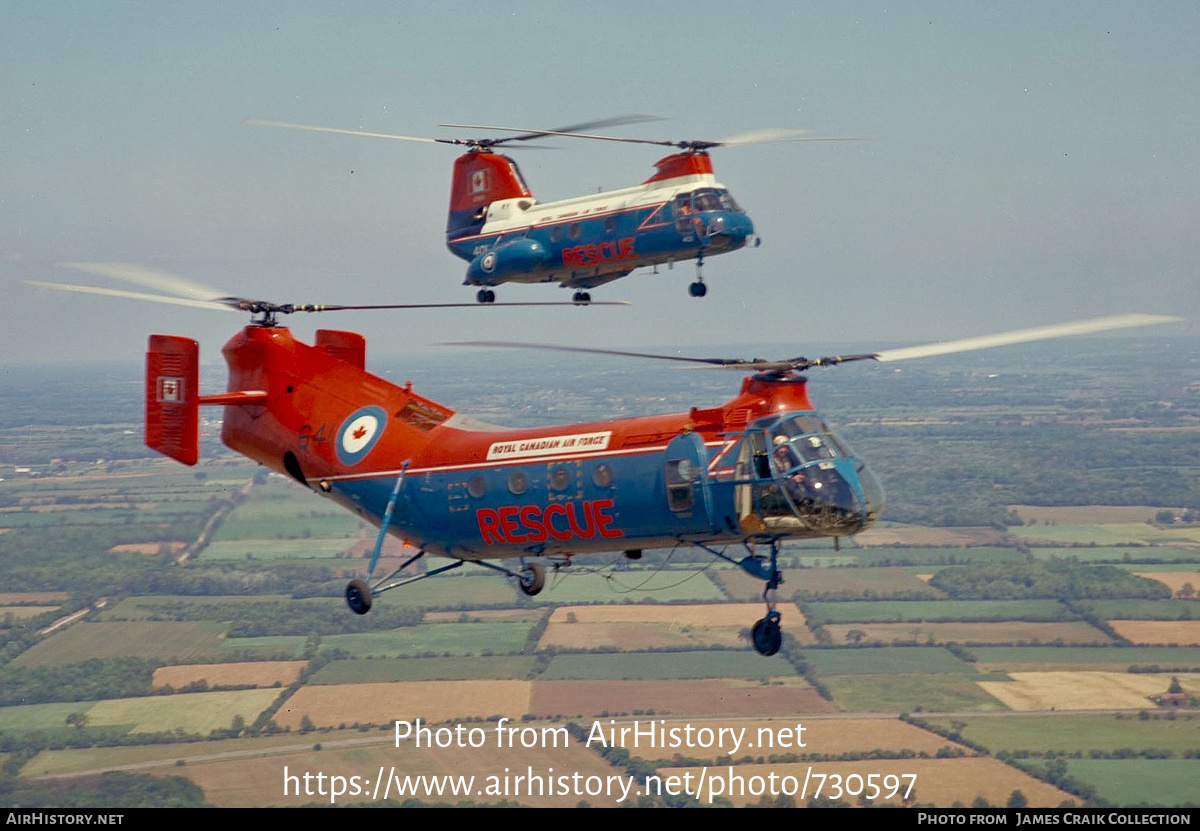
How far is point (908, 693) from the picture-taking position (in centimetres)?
9662

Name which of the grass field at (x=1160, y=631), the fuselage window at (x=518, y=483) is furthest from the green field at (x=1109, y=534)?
the fuselage window at (x=518, y=483)

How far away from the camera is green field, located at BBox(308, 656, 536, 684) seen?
324 feet

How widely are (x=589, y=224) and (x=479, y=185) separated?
185 inches

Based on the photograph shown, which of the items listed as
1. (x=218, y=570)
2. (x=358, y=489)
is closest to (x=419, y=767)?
(x=358, y=489)

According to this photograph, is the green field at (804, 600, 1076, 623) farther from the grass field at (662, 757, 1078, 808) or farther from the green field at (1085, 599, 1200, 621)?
the grass field at (662, 757, 1078, 808)

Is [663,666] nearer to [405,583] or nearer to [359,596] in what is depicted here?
[359,596]

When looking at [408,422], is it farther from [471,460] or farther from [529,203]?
[529,203]

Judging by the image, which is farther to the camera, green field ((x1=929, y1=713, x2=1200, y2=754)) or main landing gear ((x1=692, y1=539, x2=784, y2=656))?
green field ((x1=929, y1=713, x2=1200, y2=754))

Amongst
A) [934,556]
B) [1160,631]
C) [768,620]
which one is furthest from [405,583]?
[934,556]

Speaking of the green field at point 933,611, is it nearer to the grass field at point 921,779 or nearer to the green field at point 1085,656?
the green field at point 1085,656

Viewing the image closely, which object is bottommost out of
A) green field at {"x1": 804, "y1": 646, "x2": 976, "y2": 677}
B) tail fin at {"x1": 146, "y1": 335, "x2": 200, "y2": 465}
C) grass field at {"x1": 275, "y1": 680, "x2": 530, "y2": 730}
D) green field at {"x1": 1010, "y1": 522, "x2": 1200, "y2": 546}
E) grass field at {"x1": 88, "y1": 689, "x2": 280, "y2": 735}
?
grass field at {"x1": 88, "y1": 689, "x2": 280, "y2": 735}

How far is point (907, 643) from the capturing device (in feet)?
361

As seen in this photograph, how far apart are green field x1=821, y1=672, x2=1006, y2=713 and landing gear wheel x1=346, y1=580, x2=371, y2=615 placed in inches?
2658

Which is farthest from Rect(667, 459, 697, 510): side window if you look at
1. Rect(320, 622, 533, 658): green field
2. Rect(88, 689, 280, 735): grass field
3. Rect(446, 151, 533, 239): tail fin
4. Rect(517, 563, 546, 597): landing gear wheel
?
Rect(320, 622, 533, 658): green field
